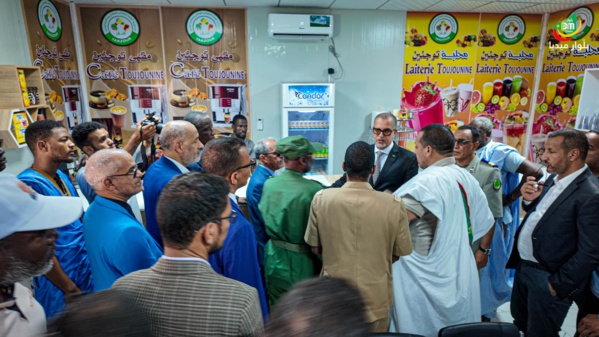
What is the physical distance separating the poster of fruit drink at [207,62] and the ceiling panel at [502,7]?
394 cm

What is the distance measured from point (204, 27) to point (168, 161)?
3758 mm

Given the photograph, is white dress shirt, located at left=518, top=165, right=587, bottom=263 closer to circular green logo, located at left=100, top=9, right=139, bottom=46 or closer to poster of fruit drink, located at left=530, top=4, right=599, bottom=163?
poster of fruit drink, located at left=530, top=4, right=599, bottom=163

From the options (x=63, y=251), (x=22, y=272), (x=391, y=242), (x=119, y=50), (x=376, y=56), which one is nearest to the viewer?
(x=22, y=272)

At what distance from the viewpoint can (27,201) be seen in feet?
3.51

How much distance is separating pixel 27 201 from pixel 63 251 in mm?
1089

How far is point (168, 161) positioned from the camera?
2.28 m

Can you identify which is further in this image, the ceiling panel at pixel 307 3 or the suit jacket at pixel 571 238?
the ceiling panel at pixel 307 3

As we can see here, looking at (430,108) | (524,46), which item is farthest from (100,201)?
(524,46)

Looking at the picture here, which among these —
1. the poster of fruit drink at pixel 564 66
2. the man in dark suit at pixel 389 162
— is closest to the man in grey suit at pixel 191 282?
the man in dark suit at pixel 389 162

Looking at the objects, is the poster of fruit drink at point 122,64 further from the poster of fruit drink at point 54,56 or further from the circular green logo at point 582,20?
the circular green logo at point 582,20

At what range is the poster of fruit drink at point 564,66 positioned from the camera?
17.1 feet

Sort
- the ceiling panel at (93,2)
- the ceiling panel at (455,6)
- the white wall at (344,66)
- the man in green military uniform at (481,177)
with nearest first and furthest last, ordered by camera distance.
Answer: the man in green military uniform at (481,177)
the ceiling panel at (93,2)
the ceiling panel at (455,6)
the white wall at (344,66)

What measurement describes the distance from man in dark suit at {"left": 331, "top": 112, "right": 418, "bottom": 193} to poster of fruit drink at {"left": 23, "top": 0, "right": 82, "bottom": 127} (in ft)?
11.7

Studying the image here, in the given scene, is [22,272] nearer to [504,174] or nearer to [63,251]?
[63,251]
